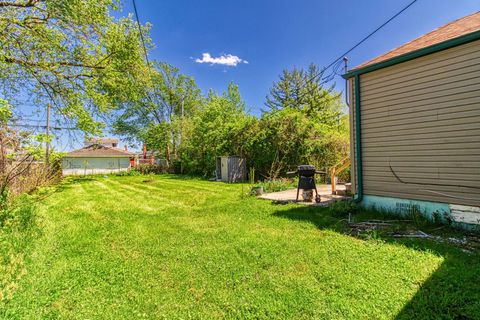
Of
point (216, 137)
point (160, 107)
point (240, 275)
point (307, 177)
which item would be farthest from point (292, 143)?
point (160, 107)

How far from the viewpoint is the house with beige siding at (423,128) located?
157 inches

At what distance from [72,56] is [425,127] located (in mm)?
11207

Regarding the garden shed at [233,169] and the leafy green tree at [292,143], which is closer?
the leafy green tree at [292,143]

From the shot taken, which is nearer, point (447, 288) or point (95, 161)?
point (447, 288)

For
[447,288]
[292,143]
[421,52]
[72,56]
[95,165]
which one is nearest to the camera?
[447,288]

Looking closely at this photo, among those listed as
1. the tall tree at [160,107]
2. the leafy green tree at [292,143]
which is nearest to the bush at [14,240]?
the leafy green tree at [292,143]

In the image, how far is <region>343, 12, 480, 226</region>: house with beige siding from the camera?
13.1ft

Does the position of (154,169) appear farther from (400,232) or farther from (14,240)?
(400,232)

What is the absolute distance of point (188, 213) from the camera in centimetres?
591

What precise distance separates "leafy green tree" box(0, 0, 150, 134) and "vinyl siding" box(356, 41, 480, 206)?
8.52 metres

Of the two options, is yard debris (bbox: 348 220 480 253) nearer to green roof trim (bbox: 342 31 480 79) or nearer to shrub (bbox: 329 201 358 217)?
shrub (bbox: 329 201 358 217)

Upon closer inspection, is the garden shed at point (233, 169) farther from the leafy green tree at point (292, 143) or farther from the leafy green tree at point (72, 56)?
the leafy green tree at point (72, 56)

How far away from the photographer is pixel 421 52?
4.40 metres

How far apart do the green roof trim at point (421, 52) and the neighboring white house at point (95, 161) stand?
85.9 ft
